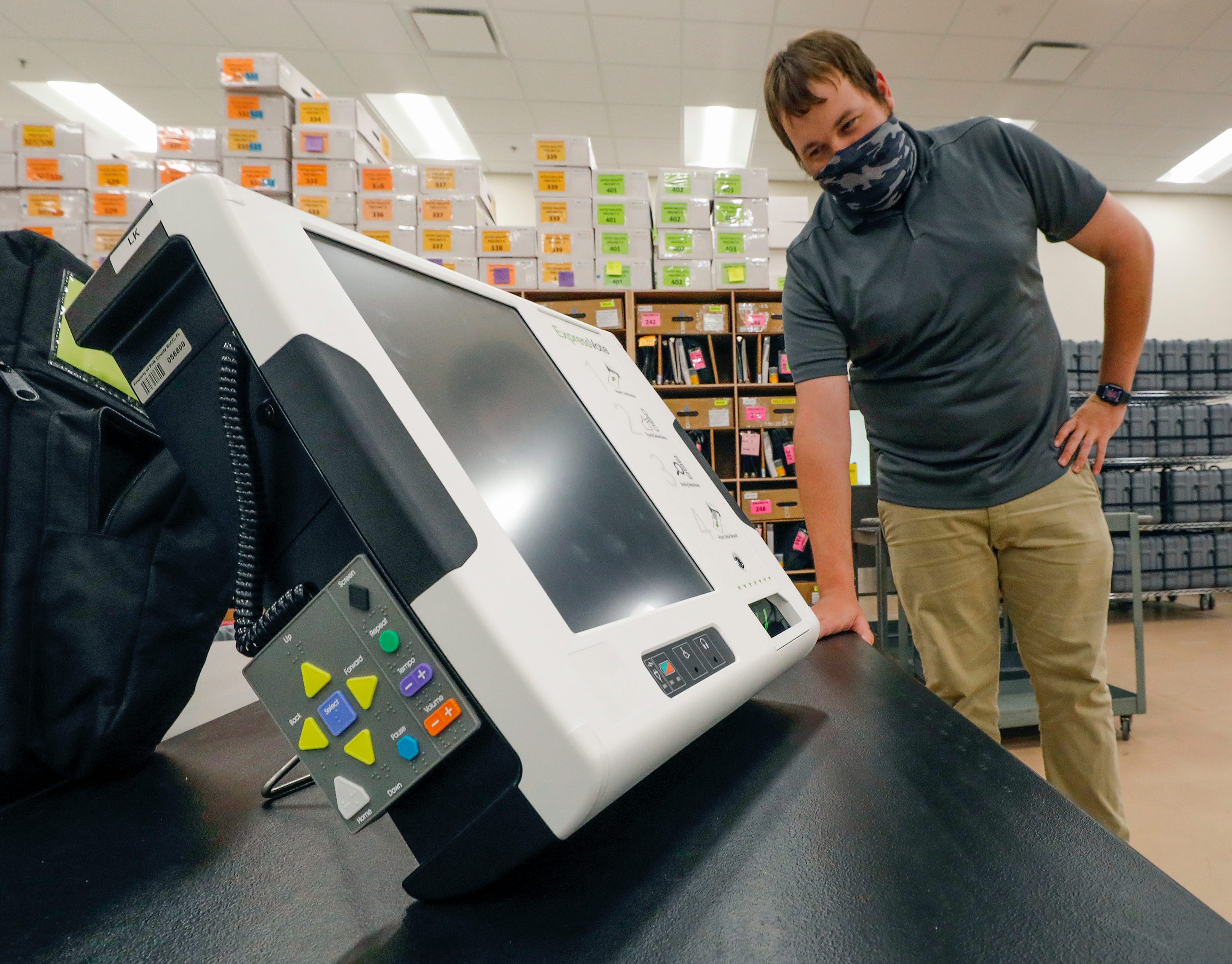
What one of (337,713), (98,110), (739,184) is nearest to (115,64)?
(98,110)

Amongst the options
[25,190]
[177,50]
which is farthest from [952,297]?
[177,50]

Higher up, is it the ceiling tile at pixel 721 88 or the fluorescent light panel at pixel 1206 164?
the ceiling tile at pixel 721 88

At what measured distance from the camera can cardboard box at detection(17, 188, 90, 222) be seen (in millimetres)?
3104

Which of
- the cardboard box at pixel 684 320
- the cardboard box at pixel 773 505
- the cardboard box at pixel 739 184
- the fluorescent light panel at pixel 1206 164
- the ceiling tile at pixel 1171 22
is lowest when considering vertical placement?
the cardboard box at pixel 773 505

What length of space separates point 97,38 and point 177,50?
37 cm

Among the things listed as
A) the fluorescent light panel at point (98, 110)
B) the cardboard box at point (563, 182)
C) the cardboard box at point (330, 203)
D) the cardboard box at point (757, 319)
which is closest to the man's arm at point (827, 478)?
the cardboard box at point (757, 319)

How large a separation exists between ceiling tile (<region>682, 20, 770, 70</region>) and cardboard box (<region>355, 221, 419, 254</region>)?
1758mm

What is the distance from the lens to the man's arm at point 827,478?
0.78 meters

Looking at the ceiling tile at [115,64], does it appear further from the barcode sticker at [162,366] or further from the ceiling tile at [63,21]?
the barcode sticker at [162,366]

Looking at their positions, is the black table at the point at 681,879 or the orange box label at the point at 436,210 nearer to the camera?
the black table at the point at 681,879

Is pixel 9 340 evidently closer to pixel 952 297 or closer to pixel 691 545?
pixel 691 545

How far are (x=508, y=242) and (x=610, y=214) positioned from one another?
1.70 ft

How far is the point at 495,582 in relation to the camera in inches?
10.5

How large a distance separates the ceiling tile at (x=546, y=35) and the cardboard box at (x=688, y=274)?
1.31 m
